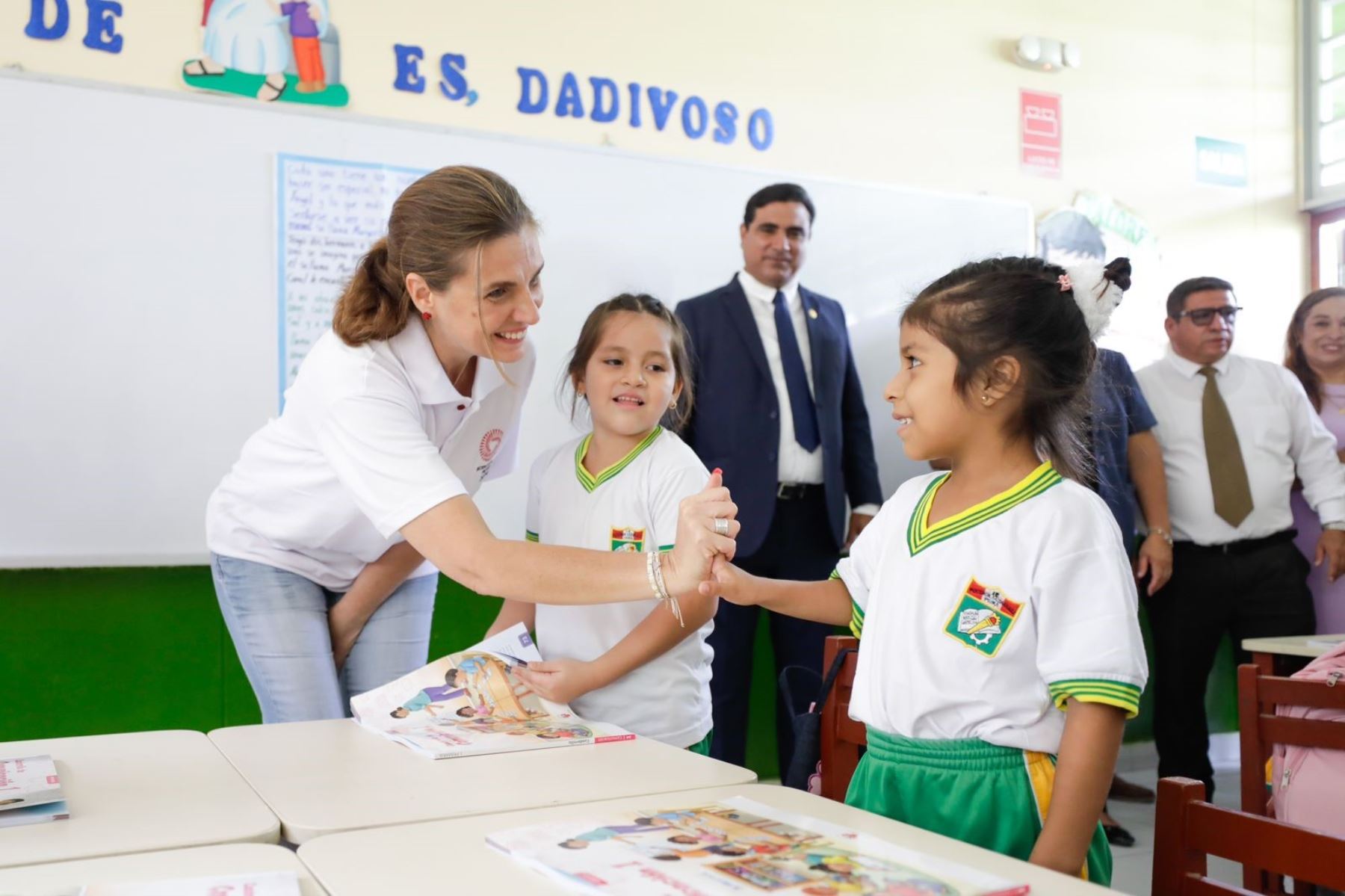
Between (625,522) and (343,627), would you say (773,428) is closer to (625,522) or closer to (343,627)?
(625,522)

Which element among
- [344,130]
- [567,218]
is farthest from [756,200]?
[344,130]

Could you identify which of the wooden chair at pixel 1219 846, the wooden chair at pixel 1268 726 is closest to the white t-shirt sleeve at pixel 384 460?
the wooden chair at pixel 1219 846

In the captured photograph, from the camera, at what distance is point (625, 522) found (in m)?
1.83

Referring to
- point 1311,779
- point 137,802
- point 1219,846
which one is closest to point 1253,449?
point 1311,779

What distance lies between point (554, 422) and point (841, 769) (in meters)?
1.93

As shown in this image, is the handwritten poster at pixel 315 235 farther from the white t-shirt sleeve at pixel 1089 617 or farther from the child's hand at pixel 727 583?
the white t-shirt sleeve at pixel 1089 617

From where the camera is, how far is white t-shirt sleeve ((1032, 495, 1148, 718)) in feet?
3.88

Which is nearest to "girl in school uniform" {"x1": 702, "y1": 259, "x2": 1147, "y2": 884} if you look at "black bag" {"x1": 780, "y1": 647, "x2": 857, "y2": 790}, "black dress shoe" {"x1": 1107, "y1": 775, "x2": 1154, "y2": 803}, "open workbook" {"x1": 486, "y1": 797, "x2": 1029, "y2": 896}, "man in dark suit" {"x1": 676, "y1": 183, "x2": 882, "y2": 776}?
Result: "black bag" {"x1": 780, "y1": 647, "x2": 857, "y2": 790}

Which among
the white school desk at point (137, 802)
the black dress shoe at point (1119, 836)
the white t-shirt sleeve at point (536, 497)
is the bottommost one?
the black dress shoe at point (1119, 836)

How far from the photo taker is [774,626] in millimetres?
3336

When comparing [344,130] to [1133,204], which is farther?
[1133,204]

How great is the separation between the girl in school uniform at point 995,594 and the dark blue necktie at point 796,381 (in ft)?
6.06

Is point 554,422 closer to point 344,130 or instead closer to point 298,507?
point 344,130

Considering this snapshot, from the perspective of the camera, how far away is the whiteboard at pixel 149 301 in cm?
273
